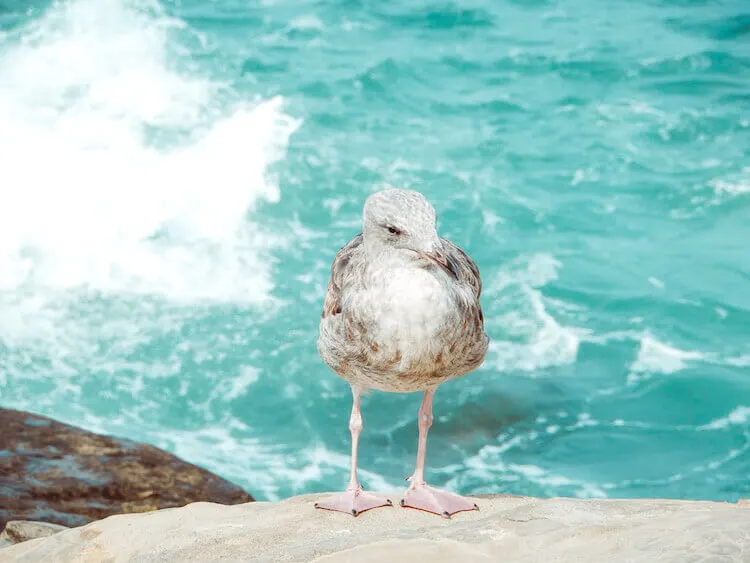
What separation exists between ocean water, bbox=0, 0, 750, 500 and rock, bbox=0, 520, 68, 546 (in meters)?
6.27

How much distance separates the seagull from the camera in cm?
532

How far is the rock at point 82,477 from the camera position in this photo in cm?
759

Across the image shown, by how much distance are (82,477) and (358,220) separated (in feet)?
35.0

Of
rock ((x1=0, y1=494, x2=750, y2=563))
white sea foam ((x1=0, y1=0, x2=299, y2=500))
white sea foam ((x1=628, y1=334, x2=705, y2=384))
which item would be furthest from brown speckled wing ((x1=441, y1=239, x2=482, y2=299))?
white sea foam ((x1=628, y1=334, x2=705, y2=384))

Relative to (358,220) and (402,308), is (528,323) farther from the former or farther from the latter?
(402,308)

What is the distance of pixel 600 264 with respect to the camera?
17.2 m

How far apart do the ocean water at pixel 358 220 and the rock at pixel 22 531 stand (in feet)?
20.6

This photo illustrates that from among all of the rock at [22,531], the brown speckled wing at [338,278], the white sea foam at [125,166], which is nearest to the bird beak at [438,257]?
the brown speckled wing at [338,278]

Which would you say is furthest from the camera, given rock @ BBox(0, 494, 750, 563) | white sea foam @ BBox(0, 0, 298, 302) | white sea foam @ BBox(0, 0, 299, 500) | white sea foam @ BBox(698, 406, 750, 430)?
white sea foam @ BBox(0, 0, 298, 302)

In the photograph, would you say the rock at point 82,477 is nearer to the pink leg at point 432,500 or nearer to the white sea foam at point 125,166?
the pink leg at point 432,500

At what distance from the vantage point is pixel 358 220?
18.1 metres

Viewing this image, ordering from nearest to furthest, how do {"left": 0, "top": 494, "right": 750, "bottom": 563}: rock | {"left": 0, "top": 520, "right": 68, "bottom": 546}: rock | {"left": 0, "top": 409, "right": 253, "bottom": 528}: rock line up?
{"left": 0, "top": 494, "right": 750, "bottom": 563}: rock → {"left": 0, "top": 520, "right": 68, "bottom": 546}: rock → {"left": 0, "top": 409, "right": 253, "bottom": 528}: rock

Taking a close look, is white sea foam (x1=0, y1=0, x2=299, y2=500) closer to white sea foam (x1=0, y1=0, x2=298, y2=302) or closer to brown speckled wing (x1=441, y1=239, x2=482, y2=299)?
white sea foam (x1=0, y1=0, x2=298, y2=302)

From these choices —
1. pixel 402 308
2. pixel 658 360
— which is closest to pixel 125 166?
pixel 658 360
